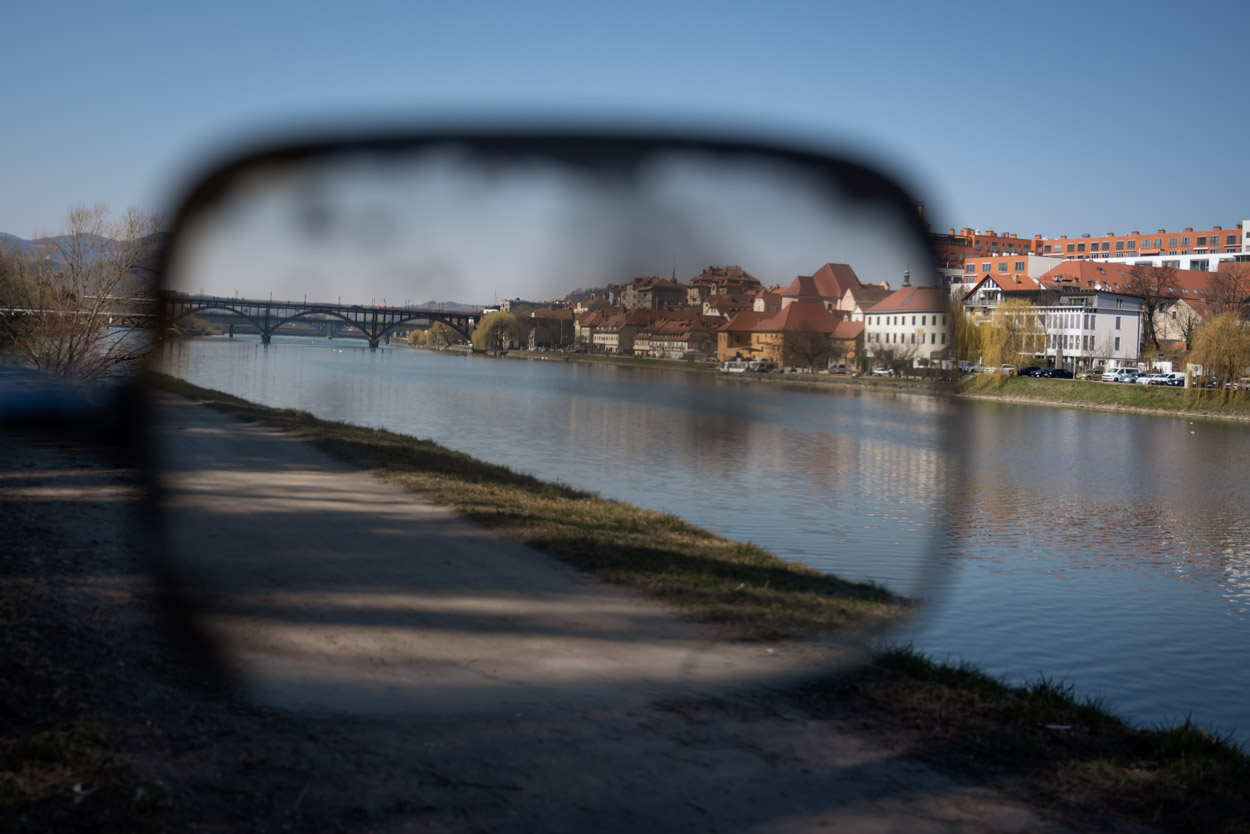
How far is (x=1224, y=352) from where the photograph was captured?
45.8m

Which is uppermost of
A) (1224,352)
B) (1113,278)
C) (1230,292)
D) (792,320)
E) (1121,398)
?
(1113,278)

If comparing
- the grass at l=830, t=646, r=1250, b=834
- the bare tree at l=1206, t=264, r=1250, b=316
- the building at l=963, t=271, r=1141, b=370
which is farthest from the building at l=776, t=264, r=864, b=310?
the bare tree at l=1206, t=264, r=1250, b=316

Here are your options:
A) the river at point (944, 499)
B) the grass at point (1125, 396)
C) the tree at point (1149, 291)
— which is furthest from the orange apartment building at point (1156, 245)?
the river at point (944, 499)

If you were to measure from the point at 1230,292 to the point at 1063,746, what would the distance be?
7667 centimetres

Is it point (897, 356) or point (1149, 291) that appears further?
point (1149, 291)

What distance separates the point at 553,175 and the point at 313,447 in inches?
530

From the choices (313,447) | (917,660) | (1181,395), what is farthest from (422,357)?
(917,660)

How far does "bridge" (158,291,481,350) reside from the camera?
3955 millimetres

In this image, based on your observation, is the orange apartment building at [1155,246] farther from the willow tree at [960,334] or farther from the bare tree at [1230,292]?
the willow tree at [960,334]

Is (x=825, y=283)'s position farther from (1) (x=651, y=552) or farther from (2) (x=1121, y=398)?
(2) (x=1121, y=398)

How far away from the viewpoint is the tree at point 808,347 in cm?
330

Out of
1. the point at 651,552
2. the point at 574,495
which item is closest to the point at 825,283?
the point at 651,552

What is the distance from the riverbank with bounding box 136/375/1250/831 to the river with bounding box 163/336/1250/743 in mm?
411

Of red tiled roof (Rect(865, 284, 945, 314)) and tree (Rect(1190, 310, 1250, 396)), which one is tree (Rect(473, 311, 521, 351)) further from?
tree (Rect(1190, 310, 1250, 396))
